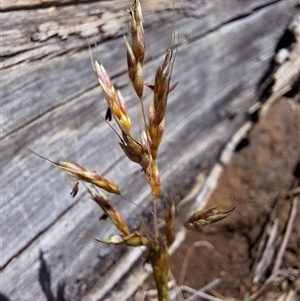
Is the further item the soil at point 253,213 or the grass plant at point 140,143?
the soil at point 253,213

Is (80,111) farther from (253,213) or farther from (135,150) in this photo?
(253,213)

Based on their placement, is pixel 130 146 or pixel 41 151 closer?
pixel 130 146

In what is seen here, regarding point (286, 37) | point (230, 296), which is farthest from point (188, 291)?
point (286, 37)

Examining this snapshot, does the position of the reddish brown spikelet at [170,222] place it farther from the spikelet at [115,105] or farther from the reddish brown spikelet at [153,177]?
the spikelet at [115,105]

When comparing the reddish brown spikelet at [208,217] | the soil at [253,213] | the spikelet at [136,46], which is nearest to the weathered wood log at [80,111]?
the soil at [253,213]

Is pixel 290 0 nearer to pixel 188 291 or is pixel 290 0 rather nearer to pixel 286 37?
pixel 286 37

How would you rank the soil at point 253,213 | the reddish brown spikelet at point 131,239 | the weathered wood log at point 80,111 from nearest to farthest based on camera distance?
1. the reddish brown spikelet at point 131,239
2. the weathered wood log at point 80,111
3. the soil at point 253,213
